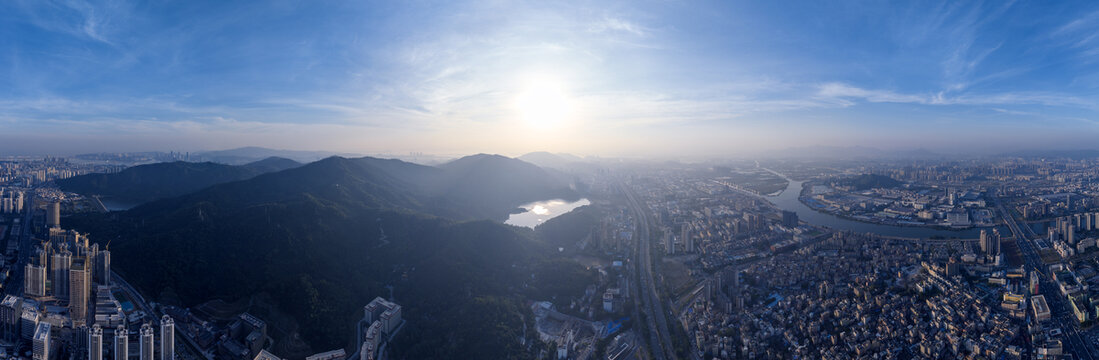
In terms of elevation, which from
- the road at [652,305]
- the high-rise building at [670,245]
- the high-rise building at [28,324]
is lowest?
the road at [652,305]

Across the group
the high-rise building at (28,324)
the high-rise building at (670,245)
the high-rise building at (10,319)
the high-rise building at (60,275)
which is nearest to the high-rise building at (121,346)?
the high-rise building at (28,324)

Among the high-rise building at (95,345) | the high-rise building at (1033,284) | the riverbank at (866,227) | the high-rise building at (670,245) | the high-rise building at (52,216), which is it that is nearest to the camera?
the high-rise building at (95,345)

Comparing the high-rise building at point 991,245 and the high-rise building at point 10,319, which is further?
the high-rise building at point 991,245

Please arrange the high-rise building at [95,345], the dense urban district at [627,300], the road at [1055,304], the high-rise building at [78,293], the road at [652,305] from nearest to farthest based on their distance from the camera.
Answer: the high-rise building at [95,345] < the high-rise building at [78,293] < the dense urban district at [627,300] < the road at [1055,304] < the road at [652,305]

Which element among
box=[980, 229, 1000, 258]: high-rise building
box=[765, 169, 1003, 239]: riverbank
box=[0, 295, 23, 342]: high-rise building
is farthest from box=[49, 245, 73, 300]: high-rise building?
box=[980, 229, 1000, 258]: high-rise building

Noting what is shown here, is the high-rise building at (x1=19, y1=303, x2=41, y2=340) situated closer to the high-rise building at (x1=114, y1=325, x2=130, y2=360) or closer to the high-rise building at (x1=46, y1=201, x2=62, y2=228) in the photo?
the high-rise building at (x1=114, y1=325, x2=130, y2=360)

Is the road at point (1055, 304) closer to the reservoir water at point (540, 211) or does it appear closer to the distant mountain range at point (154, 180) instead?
the reservoir water at point (540, 211)
